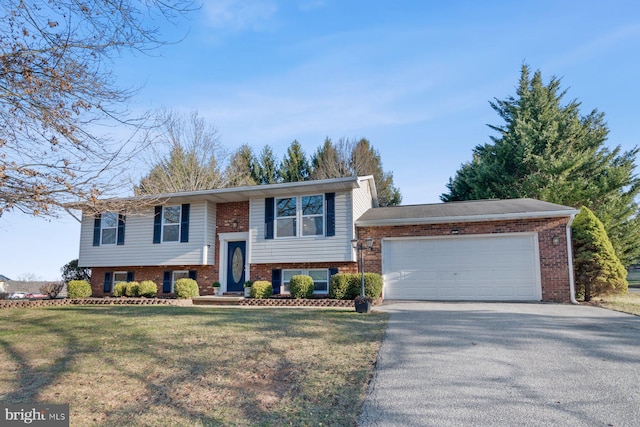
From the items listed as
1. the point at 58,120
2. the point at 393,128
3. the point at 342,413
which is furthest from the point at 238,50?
the point at 393,128

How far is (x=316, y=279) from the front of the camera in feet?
46.4

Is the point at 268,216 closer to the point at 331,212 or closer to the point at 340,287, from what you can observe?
the point at 331,212

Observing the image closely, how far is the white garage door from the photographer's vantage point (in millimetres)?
12539

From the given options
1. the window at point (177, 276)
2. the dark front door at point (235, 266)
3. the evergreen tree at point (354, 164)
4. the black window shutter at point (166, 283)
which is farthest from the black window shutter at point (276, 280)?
the evergreen tree at point (354, 164)

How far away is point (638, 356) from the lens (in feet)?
18.0

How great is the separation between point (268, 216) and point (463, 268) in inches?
262

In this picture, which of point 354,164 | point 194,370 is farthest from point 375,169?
point 194,370

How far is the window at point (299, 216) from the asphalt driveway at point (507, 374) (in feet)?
20.7

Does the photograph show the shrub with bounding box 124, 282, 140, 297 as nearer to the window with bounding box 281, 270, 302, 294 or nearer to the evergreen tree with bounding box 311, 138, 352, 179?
the window with bounding box 281, 270, 302, 294

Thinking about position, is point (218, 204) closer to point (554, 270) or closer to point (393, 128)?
point (393, 128)

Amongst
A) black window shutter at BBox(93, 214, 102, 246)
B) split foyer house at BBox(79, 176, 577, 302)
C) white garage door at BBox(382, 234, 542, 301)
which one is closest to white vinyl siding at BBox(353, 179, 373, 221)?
split foyer house at BBox(79, 176, 577, 302)

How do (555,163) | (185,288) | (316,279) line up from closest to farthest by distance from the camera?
1. (185,288)
2. (316,279)
3. (555,163)

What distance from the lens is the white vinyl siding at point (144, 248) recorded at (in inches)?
591

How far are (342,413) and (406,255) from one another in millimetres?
10010
